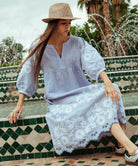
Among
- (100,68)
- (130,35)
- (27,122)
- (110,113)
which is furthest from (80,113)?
(130,35)

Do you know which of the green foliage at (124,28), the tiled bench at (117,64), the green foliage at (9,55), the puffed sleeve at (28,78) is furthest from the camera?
the green foliage at (124,28)

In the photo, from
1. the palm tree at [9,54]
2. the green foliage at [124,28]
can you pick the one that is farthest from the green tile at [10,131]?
the green foliage at [124,28]

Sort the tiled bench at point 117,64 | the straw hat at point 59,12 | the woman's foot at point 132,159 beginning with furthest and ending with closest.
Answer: the tiled bench at point 117,64, the straw hat at point 59,12, the woman's foot at point 132,159

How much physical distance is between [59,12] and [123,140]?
3.34ft

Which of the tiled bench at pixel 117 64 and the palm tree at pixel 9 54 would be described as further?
the palm tree at pixel 9 54

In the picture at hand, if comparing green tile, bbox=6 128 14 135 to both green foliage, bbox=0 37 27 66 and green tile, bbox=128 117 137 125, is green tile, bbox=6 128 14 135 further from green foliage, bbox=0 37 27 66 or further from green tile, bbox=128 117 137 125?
green foliage, bbox=0 37 27 66

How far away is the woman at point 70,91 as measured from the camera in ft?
6.64

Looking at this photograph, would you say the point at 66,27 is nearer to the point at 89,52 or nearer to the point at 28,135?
the point at 89,52

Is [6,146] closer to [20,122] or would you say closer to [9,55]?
[20,122]

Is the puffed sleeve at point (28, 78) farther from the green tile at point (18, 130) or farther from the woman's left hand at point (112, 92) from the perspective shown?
the woman's left hand at point (112, 92)

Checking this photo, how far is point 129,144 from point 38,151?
85 centimetres

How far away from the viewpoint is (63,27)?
2199 millimetres

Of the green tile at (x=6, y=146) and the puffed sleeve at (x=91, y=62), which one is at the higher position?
the puffed sleeve at (x=91, y=62)

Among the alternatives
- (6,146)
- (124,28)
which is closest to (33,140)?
(6,146)
